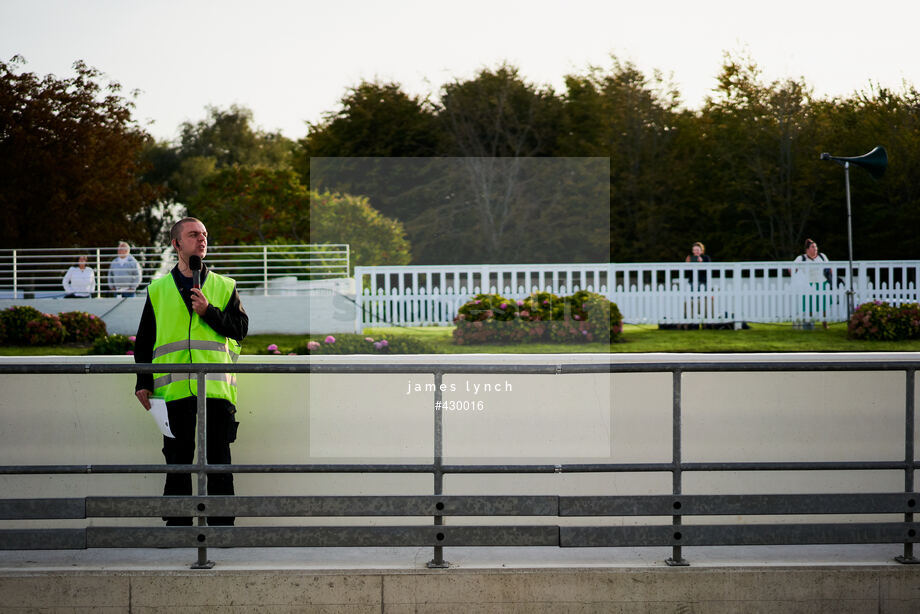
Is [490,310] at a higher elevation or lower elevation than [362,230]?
lower

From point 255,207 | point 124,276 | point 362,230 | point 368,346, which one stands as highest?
point 255,207

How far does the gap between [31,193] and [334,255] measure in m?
18.0

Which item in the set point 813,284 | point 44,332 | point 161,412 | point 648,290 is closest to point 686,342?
point 648,290

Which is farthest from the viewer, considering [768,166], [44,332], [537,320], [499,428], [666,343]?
[768,166]

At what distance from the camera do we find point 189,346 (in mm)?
5438

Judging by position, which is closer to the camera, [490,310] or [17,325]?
[490,310]

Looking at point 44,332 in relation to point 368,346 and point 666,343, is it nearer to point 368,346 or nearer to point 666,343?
point 368,346

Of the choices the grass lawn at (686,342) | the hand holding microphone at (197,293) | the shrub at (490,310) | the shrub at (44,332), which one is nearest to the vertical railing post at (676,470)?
the hand holding microphone at (197,293)

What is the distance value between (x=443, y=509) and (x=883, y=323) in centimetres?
1667

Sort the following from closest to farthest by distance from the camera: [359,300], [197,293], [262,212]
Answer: [197,293] < [359,300] < [262,212]

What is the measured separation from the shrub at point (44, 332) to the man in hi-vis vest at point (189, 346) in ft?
51.9

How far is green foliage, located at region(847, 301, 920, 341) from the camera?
19.1 metres

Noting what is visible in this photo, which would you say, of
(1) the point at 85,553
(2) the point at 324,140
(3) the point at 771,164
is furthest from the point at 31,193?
(1) the point at 85,553

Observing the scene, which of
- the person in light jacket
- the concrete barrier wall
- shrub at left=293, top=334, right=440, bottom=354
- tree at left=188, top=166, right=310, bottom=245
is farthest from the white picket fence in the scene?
tree at left=188, top=166, right=310, bottom=245
